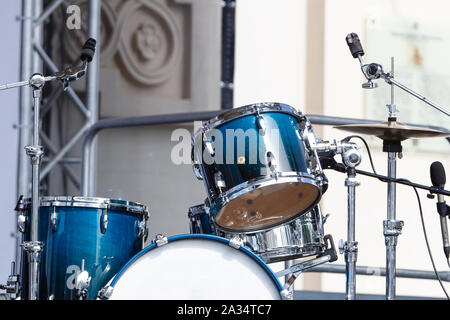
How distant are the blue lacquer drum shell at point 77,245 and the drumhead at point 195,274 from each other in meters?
0.38

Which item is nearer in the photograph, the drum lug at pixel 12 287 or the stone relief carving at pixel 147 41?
the drum lug at pixel 12 287

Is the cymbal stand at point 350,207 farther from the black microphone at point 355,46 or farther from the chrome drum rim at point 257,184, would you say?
the black microphone at point 355,46

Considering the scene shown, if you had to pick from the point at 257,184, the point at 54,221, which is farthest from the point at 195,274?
the point at 54,221

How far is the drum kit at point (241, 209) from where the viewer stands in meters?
2.82

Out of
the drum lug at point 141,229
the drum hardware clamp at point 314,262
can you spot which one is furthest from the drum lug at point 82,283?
the drum hardware clamp at point 314,262

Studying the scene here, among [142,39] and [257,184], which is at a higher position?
[142,39]

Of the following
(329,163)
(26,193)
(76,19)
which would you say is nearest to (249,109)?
(329,163)

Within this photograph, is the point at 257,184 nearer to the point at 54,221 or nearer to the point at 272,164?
the point at 272,164

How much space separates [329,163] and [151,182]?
230cm

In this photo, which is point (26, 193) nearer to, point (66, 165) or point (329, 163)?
point (66, 165)

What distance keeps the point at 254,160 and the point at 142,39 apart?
2653 mm

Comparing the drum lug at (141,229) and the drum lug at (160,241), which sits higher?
the drum lug at (141,229)

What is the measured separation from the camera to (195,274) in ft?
8.28

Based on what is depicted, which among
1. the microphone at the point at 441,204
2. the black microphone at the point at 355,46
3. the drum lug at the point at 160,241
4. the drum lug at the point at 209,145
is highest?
the black microphone at the point at 355,46
